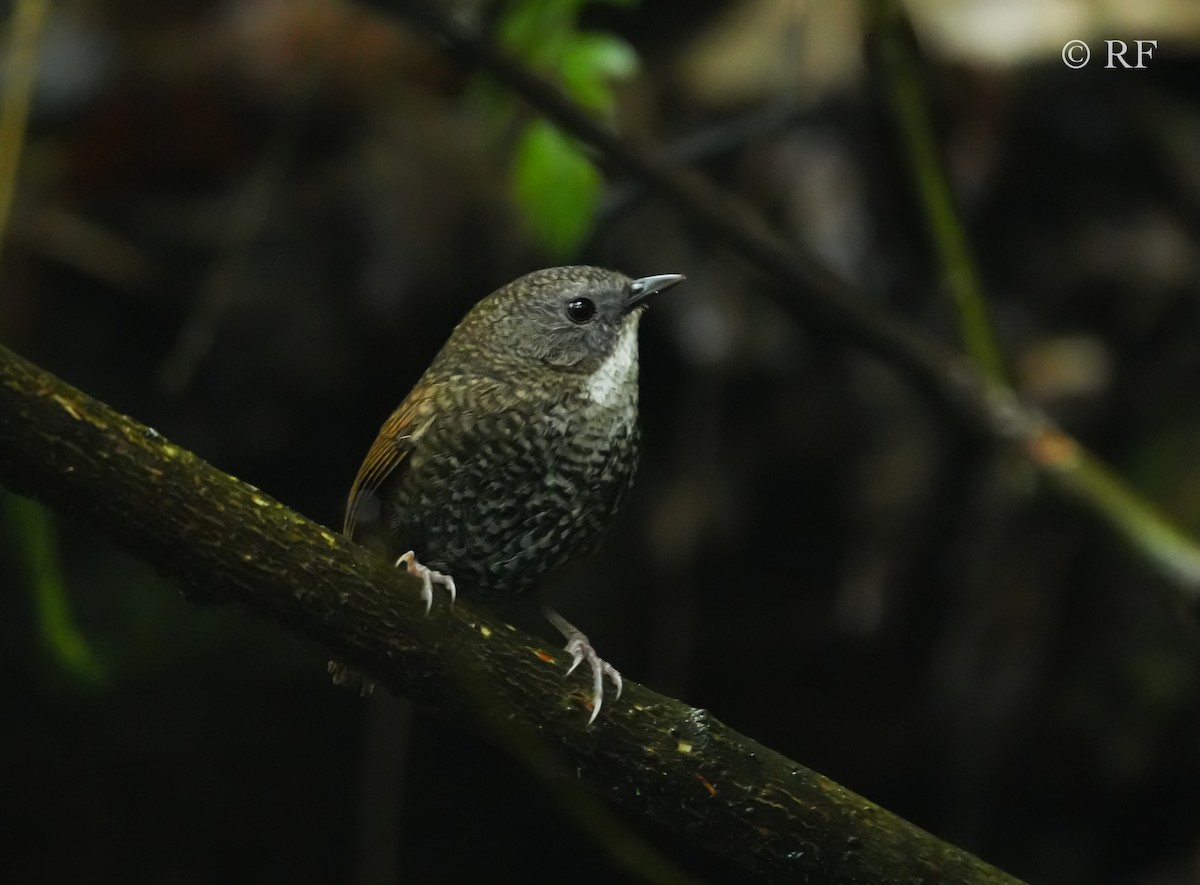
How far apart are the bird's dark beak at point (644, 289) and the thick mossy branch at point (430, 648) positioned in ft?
2.55

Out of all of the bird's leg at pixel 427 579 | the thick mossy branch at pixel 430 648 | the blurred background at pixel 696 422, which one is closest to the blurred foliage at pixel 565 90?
the bird's leg at pixel 427 579

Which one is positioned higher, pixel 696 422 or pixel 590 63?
pixel 590 63

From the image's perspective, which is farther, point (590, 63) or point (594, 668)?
point (590, 63)

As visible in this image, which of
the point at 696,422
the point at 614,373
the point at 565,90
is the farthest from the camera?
the point at 696,422

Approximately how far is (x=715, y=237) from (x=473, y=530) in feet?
4.58

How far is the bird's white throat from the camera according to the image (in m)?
2.79

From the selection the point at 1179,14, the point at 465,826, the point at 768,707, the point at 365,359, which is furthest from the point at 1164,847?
the point at 365,359

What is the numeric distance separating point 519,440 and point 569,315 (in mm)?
271

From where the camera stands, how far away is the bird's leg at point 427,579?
211cm

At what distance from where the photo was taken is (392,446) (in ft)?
9.14

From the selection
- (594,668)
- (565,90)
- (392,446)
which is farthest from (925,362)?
(594,668)

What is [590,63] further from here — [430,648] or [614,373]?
[430,648]

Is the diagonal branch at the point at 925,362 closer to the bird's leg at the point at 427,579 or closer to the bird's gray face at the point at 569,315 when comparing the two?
the bird's gray face at the point at 569,315

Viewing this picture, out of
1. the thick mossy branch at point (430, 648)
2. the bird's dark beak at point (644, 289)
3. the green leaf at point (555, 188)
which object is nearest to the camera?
the thick mossy branch at point (430, 648)
